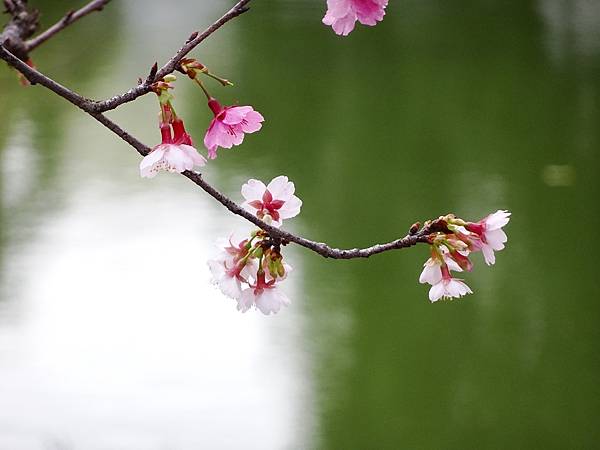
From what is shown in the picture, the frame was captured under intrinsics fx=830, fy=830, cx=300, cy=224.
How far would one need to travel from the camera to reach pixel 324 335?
1780 mm

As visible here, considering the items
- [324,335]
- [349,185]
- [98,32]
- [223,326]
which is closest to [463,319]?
[324,335]

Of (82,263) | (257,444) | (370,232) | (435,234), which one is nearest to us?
(435,234)

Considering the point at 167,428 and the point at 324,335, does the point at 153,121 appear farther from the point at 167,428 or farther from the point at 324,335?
the point at 167,428

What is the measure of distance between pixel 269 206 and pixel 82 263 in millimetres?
1518

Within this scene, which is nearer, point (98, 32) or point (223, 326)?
point (223, 326)

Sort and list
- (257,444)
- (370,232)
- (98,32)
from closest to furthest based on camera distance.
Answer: (257,444), (370,232), (98,32)

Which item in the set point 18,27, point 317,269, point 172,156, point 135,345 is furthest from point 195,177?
point 317,269

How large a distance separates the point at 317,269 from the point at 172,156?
1569 mm

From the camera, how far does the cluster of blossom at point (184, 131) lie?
49 centimetres

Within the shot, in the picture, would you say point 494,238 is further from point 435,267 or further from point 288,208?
point 288,208

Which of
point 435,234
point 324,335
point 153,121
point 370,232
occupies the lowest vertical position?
point 435,234

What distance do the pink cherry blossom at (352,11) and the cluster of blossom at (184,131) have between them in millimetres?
79

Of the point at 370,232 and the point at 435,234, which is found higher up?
the point at 370,232

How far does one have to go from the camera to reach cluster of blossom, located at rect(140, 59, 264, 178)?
49cm
